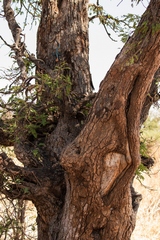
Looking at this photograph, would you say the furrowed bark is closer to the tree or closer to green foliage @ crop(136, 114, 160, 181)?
the tree

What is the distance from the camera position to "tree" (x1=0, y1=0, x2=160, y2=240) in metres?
3.24

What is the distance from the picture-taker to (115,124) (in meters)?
3.42

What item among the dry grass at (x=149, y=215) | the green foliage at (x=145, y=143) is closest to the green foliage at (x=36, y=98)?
the green foliage at (x=145, y=143)

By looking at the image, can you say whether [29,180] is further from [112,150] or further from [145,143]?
[145,143]

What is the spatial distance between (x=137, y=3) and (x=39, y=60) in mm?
1573

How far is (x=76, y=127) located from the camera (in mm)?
4152

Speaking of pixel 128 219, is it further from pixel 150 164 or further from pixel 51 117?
pixel 51 117

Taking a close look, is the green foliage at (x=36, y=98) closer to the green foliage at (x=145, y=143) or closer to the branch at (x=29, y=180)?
the branch at (x=29, y=180)

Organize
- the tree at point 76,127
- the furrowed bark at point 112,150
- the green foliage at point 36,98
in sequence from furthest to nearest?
the green foliage at point 36,98
the tree at point 76,127
the furrowed bark at point 112,150

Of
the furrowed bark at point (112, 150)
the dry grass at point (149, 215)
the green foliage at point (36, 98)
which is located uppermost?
the dry grass at point (149, 215)

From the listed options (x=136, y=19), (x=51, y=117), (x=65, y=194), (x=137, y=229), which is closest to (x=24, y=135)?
(x=51, y=117)

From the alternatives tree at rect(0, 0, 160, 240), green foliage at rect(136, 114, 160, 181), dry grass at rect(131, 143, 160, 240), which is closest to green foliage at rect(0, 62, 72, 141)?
tree at rect(0, 0, 160, 240)

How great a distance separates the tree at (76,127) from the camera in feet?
10.6

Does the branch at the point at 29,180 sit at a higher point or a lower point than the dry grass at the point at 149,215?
lower
